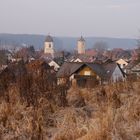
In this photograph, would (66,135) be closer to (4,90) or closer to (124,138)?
(124,138)

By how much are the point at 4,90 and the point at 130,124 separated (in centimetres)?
586

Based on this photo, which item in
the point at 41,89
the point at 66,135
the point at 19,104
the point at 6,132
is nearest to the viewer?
the point at 66,135

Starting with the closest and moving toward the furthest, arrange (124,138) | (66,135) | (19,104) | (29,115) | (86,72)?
(124,138)
(66,135)
(29,115)
(19,104)
(86,72)

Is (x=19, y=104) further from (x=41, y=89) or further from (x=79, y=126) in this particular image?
(x=79, y=126)

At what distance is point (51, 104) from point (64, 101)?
1.29m

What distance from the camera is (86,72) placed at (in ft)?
135

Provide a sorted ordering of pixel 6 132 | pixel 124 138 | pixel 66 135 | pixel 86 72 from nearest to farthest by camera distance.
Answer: pixel 124 138, pixel 66 135, pixel 6 132, pixel 86 72

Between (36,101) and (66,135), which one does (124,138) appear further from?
(36,101)

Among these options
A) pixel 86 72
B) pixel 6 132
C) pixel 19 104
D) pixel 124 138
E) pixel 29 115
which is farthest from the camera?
pixel 86 72

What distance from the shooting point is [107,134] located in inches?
261

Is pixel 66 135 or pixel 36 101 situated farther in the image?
pixel 36 101

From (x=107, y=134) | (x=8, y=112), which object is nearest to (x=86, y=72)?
(x=8, y=112)

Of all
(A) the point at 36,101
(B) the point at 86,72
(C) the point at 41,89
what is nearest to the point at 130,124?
(A) the point at 36,101

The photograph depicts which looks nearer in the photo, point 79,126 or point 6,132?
point 79,126
